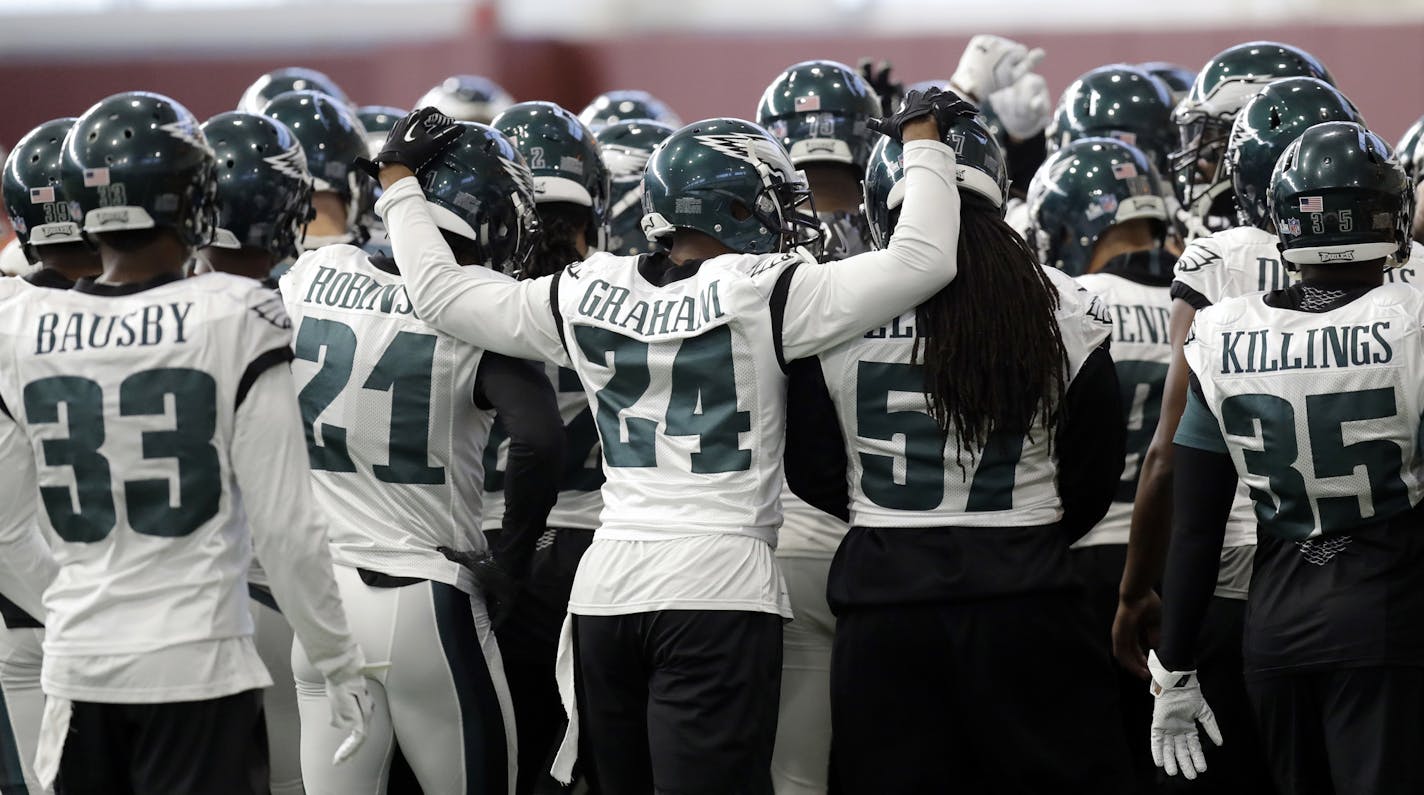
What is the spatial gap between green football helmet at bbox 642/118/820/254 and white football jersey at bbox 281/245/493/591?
553 mm

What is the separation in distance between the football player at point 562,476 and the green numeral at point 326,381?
0.65 meters

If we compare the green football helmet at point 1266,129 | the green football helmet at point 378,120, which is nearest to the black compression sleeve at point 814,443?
the green football helmet at point 1266,129

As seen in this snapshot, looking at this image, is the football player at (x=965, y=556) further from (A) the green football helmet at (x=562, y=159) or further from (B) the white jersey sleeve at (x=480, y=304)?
(A) the green football helmet at (x=562, y=159)

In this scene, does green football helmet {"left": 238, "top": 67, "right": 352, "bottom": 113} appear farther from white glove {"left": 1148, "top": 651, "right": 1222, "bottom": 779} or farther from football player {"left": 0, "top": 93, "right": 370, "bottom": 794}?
white glove {"left": 1148, "top": 651, "right": 1222, "bottom": 779}

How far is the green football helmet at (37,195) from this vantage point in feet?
13.1

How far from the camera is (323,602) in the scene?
120 inches

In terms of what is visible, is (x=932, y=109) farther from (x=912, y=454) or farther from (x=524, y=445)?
(x=524, y=445)

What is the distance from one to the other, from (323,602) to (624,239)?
2847mm

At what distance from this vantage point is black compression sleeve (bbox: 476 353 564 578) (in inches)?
143

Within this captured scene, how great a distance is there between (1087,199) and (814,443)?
1683 millimetres

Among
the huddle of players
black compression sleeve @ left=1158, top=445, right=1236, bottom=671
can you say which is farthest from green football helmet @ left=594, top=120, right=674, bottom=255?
black compression sleeve @ left=1158, top=445, right=1236, bottom=671

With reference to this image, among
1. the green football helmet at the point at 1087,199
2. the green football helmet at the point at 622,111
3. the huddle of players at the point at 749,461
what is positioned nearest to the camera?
the huddle of players at the point at 749,461

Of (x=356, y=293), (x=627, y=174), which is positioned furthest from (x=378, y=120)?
(x=356, y=293)

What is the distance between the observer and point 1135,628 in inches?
170
